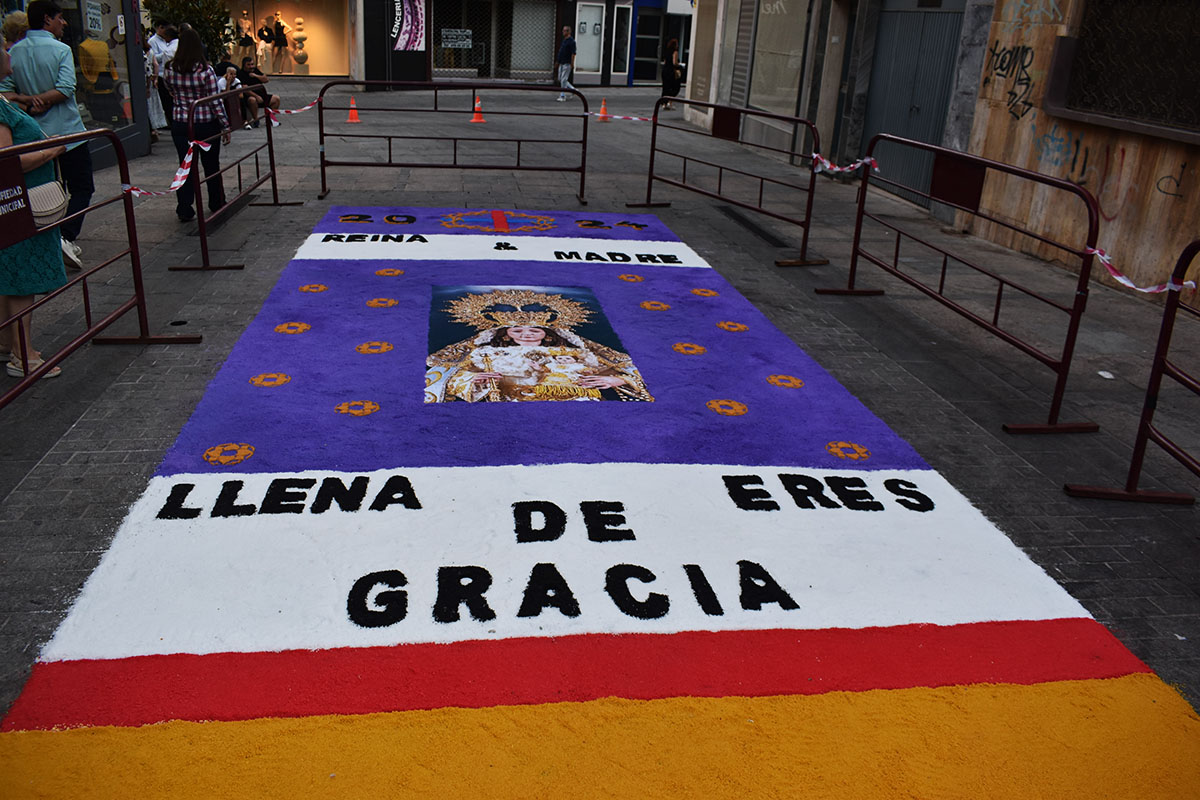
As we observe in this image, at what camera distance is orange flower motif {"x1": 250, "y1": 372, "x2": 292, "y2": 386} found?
5.94 metres

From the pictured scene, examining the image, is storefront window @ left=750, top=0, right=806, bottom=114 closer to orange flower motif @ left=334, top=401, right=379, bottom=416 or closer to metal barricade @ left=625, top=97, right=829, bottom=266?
metal barricade @ left=625, top=97, right=829, bottom=266

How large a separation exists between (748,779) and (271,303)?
18.9ft

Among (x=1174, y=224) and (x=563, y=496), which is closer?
(x=563, y=496)

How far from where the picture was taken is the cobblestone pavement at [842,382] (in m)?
4.11

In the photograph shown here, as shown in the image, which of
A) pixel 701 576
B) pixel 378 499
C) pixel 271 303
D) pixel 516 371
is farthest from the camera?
pixel 271 303

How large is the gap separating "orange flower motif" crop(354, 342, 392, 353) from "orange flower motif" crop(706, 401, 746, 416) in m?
2.25

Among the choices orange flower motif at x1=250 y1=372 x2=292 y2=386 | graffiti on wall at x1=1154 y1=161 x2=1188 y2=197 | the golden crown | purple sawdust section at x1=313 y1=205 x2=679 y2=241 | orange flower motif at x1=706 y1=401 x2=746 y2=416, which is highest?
graffiti on wall at x1=1154 y1=161 x2=1188 y2=197

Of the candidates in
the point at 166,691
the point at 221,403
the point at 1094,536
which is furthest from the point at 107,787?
the point at 1094,536

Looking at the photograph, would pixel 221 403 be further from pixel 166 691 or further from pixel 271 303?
pixel 166 691

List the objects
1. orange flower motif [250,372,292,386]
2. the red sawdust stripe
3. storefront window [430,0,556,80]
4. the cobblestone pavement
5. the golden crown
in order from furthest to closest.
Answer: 1. storefront window [430,0,556,80]
2. the golden crown
3. orange flower motif [250,372,292,386]
4. the cobblestone pavement
5. the red sawdust stripe

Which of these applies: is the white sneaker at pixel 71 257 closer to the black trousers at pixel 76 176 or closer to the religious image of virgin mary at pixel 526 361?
the black trousers at pixel 76 176

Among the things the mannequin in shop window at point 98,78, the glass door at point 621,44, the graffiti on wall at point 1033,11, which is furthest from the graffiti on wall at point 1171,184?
the glass door at point 621,44

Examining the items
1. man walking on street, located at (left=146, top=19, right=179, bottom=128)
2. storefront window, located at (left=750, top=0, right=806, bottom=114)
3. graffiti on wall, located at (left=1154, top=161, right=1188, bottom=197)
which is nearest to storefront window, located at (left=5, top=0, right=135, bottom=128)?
man walking on street, located at (left=146, top=19, right=179, bottom=128)

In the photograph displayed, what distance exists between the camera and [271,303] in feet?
24.8
